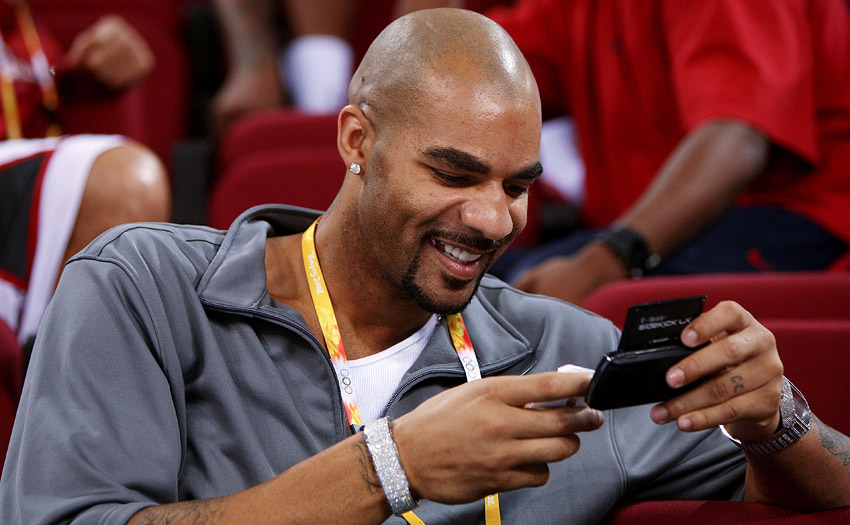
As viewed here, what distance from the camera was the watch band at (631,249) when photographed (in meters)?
1.75

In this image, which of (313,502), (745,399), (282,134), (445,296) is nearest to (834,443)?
(745,399)

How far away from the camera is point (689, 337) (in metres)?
0.83

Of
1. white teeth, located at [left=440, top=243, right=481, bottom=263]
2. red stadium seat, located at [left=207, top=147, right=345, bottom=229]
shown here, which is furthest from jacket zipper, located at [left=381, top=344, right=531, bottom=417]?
red stadium seat, located at [left=207, top=147, right=345, bottom=229]

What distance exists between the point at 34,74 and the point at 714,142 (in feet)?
4.93

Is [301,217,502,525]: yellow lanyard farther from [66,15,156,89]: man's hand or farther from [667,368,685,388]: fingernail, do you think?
[66,15,156,89]: man's hand

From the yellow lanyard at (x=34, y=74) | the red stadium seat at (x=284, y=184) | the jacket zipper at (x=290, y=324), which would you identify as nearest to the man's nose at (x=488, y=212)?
the jacket zipper at (x=290, y=324)

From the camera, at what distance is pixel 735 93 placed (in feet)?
6.07

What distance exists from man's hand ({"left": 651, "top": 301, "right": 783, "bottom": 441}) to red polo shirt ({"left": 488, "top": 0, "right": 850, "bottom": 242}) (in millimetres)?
1058

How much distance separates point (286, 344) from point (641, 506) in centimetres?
43

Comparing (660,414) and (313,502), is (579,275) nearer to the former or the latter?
(660,414)

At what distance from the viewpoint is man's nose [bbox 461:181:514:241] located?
3.23 feet

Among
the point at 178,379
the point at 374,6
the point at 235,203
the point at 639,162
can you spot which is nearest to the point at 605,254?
the point at 639,162

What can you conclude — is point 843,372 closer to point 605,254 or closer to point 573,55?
point 605,254

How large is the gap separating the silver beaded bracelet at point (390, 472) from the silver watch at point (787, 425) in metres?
0.39
